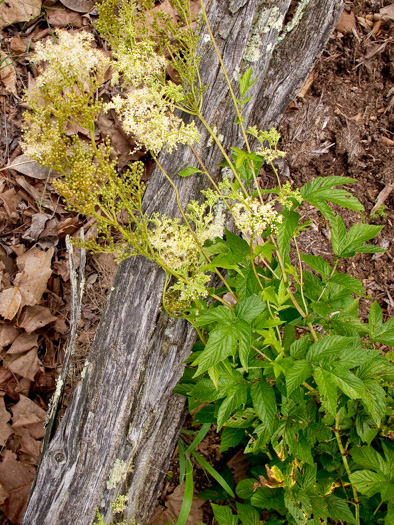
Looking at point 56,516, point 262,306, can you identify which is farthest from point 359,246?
point 56,516

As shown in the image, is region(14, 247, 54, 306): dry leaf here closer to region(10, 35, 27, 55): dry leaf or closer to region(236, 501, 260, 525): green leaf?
region(10, 35, 27, 55): dry leaf

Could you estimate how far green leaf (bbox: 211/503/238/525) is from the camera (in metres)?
2.01

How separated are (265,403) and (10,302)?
1.91 m

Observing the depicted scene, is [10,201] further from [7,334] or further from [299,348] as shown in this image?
[299,348]

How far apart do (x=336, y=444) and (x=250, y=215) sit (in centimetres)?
125

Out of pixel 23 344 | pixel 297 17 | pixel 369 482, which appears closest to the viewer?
pixel 369 482

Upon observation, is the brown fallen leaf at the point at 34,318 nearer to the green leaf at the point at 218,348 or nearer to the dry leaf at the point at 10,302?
the dry leaf at the point at 10,302

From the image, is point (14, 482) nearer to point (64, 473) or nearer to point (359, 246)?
point (64, 473)

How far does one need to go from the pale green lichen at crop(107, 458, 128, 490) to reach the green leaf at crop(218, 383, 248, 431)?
0.71 m

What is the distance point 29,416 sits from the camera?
2652 millimetres

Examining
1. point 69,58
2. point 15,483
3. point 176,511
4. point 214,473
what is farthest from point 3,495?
point 69,58

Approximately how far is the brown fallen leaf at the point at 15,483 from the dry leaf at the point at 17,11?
3.14 metres

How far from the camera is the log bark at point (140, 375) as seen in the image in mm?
1953

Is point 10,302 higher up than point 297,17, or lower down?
lower down
